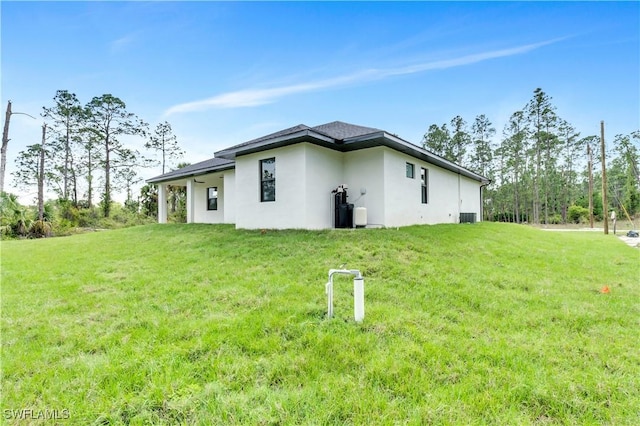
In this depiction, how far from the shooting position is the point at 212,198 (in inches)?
589

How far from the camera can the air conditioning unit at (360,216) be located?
8703 mm

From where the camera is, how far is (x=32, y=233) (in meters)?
14.5

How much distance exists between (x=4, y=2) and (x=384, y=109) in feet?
47.6

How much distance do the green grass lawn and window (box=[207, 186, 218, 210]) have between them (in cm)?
919

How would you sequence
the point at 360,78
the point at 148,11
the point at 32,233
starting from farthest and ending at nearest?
the point at 32,233, the point at 360,78, the point at 148,11

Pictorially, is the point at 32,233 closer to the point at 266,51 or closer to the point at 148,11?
the point at 148,11

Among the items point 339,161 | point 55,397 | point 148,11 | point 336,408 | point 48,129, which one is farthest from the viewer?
point 48,129

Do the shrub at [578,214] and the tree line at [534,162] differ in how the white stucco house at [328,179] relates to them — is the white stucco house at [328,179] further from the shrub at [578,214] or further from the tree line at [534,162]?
the shrub at [578,214]

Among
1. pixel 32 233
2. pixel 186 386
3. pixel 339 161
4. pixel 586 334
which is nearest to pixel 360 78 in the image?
pixel 339 161

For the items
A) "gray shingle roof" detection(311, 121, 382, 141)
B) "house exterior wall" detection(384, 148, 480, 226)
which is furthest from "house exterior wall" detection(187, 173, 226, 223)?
"house exterior wall" detection(384, 148, 480, 226)

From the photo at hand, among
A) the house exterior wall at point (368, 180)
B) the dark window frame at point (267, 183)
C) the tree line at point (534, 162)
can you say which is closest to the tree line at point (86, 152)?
the dark window frame at point (267, 183)

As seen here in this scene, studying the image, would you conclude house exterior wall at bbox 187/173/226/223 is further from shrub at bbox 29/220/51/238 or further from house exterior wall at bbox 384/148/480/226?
house exterior wall at bbox 384/148/480/226

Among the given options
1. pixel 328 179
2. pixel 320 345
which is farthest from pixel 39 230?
pixel 320 345

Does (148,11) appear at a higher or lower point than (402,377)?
higher
